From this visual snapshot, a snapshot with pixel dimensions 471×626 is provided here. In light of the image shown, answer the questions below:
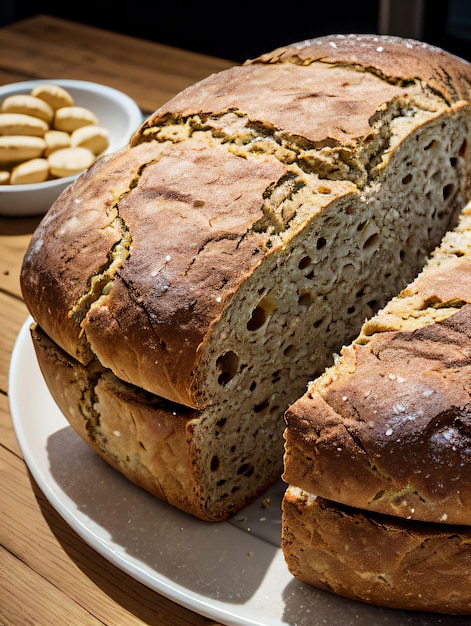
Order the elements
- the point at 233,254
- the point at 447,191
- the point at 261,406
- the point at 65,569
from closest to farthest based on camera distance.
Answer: the point at 233,254, the point at 65,569, the point at 261,406, the point at 447,191

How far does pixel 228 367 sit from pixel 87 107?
6.49ft

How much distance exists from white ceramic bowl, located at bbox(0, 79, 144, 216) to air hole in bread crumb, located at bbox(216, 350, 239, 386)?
136cm

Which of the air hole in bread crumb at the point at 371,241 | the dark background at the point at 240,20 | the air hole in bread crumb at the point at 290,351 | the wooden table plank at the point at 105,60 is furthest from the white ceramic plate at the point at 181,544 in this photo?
the dark background at the point at 240,20

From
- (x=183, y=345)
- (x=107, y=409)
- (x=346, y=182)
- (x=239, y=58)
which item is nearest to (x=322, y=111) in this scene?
(x=346, y=182)

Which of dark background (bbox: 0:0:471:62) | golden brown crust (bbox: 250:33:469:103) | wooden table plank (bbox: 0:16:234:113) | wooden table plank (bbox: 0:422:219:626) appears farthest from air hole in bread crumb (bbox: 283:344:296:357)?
dark background (bbox: 0:0:471:62)

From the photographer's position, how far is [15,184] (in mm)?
2904

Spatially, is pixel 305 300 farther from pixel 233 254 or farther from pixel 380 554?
pixel 380 554

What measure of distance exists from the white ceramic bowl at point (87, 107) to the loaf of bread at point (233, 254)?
0.88m

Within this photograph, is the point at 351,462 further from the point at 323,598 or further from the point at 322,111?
the point at 322,111

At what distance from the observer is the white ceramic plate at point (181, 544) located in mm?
1556

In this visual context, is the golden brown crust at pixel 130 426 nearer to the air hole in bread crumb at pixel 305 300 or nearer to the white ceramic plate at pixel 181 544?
the white ceramic plate at pixel 181 544

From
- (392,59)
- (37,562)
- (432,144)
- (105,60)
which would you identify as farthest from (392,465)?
(105,60)

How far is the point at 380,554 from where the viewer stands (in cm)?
145

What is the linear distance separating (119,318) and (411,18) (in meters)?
3.15
